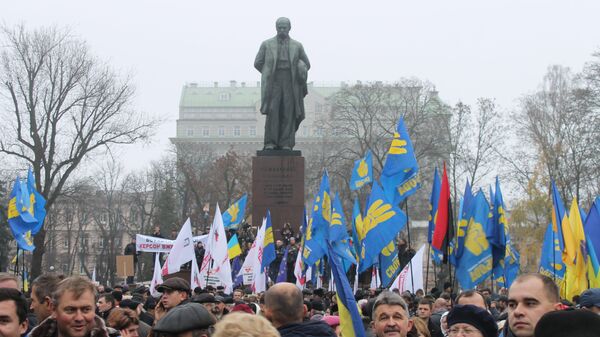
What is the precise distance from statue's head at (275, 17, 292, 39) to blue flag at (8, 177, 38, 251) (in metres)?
7.92

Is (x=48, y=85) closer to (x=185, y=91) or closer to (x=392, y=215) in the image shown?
(x=392, y=215)

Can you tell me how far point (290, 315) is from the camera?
5645mm

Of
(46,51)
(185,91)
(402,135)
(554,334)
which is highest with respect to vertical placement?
(185,91)

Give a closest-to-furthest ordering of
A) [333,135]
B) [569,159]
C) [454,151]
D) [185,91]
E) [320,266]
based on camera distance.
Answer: [320,266] < [569,159] < [454,151] < [333,135] < [185,91]

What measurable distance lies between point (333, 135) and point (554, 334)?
57573 millimetres

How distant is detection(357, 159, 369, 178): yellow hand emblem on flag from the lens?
1628cm

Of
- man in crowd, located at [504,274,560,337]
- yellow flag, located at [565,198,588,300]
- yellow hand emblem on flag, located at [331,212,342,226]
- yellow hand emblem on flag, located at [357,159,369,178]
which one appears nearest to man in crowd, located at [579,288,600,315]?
man in crowd, located at [504,274,560,337]

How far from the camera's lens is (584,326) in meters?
3.72

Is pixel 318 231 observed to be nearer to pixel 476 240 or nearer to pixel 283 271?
pixel 476 240

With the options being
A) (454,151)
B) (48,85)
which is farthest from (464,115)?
(48,85)

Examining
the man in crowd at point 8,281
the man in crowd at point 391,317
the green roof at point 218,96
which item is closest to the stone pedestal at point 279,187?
the man in crowd at point 8,281

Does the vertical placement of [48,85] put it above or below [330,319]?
above

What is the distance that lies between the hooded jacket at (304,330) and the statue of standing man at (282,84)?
18.9 m

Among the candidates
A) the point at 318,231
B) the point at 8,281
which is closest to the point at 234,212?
the point at 318,231
